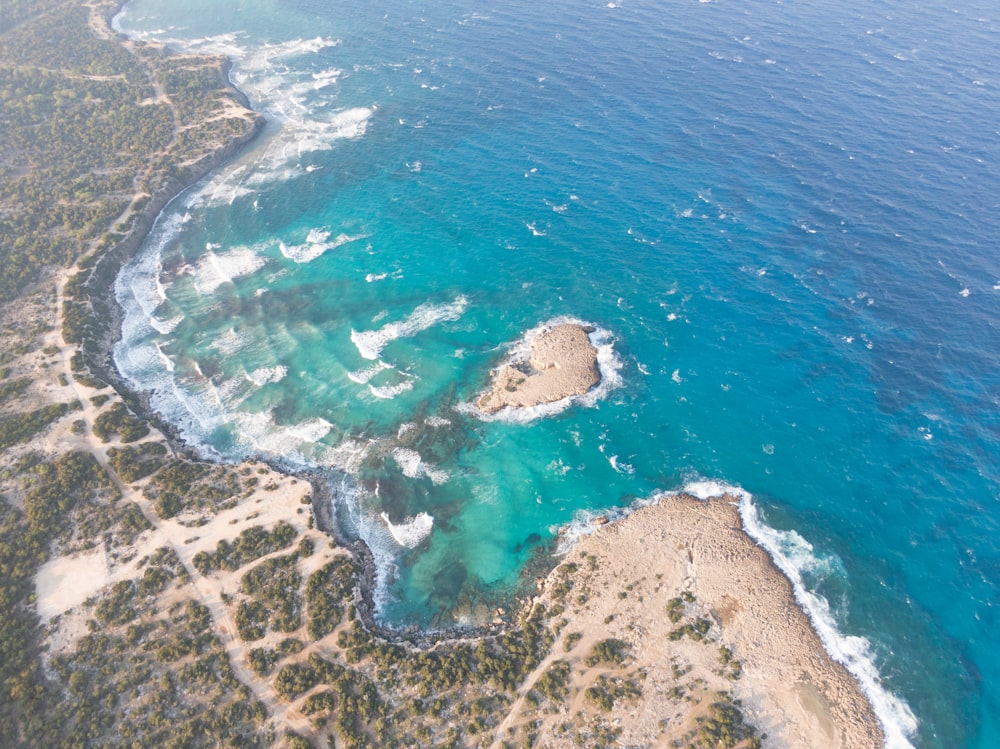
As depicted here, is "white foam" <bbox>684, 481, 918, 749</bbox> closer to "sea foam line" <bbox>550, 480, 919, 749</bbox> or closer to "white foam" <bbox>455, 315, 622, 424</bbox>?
"sea foam line" <bbox>550, 480, 919, 749</bbox>

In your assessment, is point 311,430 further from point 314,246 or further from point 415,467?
point 314,246

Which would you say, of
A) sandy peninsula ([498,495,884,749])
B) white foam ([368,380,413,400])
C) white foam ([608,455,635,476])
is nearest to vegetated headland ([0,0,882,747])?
sandy peninsula ([498,495,884,749])

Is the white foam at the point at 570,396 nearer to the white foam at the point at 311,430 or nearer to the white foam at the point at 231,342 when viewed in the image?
the white foam at the point at 311,430

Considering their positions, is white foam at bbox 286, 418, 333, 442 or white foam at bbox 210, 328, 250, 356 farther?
white foam at bbox 210, 328, 250, 356

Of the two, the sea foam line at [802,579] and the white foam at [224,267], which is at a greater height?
the white foam at [224,267]

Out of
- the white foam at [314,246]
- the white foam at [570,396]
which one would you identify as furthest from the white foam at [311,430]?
the white foam at [314,246]

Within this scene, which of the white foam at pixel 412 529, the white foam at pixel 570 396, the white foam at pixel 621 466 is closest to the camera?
the white foam at pixel 412 529

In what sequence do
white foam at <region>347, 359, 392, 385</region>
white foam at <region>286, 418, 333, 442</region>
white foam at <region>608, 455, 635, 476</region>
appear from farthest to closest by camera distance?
1. white foam at <region>347, 359, 392, 385</region>
2. white foam at <region>286, 418, 333, 442</region>
3. white foam at <region>608, 455, 635, 476</region>
